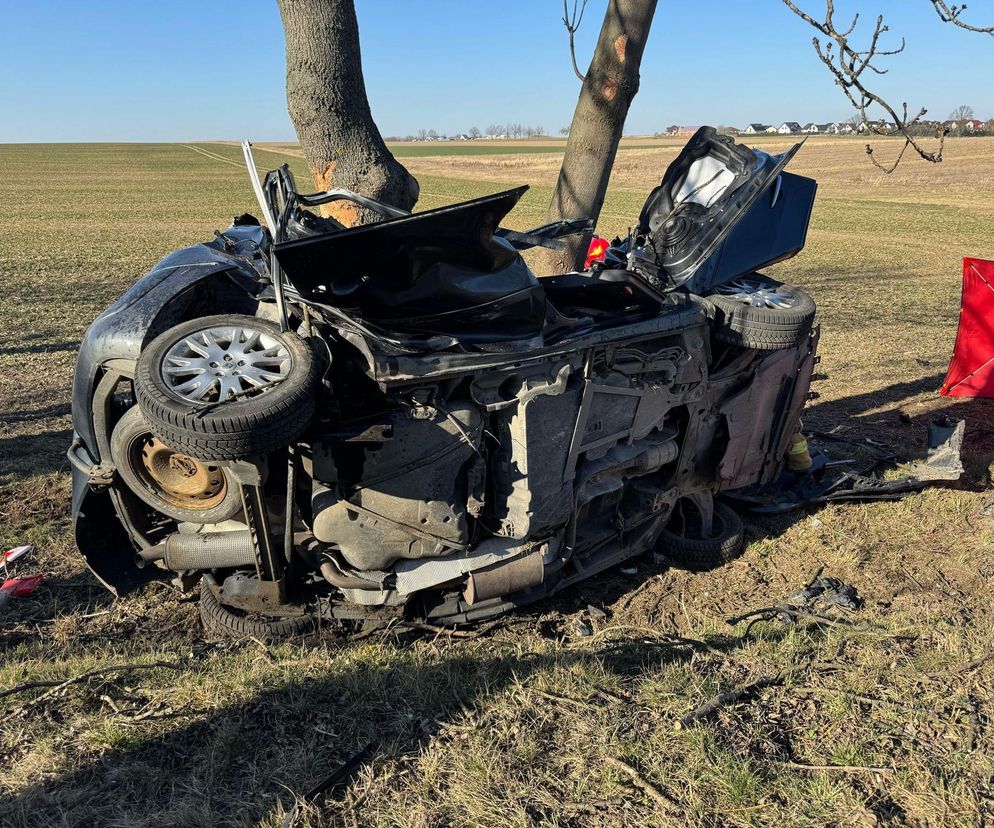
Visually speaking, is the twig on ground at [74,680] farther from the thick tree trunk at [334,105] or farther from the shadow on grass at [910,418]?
the shadow on grass at [910,418]

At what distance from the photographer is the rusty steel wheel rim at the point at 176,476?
3.50m

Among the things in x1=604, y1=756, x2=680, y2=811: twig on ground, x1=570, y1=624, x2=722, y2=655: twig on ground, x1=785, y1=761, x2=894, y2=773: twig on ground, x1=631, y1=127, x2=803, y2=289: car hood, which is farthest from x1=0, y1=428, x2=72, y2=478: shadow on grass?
x1=785, y1=761, x2=894, y2=773: twig on ground

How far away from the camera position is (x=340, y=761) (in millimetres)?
2844

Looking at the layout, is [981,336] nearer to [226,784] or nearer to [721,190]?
[721,190]

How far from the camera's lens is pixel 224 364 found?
3002mm

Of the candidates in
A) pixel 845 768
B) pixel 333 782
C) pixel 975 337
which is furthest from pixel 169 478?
pixel 975 337

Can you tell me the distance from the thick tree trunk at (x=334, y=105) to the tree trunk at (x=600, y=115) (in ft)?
5.13

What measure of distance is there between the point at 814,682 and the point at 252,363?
9.25ft

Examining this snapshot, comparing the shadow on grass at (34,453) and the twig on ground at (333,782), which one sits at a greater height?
the twig on ground at (333,782)

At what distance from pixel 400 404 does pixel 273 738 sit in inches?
56.9

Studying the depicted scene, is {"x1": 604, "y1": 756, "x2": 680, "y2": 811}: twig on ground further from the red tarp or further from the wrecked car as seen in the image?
the red tarp

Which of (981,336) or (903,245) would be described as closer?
(981,336)

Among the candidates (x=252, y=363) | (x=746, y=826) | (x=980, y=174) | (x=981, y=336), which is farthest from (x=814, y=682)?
(x=980, y=174)

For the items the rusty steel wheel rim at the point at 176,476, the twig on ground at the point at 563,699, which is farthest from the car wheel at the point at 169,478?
the twig on ground at the point at 563,699
